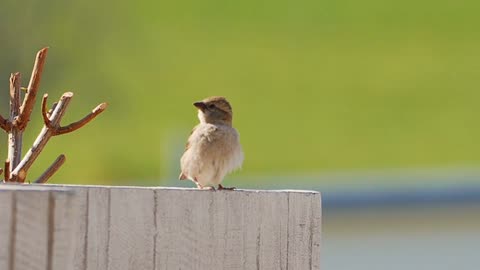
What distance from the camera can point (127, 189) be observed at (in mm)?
2854

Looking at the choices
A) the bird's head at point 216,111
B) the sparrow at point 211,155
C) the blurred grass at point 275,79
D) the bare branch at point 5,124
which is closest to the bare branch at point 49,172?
the bare branch at point 5,124

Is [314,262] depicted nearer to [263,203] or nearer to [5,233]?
[263,203]

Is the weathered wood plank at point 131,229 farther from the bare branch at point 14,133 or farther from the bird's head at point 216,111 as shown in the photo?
the bird's head at point 216,111

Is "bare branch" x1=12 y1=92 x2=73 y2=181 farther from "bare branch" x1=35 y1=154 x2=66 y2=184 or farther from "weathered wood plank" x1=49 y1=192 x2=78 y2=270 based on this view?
"weathered wood plank" x1=49 y1=192 x2=78 y2=270

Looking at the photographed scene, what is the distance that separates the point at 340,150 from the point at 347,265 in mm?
12675

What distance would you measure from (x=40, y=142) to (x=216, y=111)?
5.88 ft

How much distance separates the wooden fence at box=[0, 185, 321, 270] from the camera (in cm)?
282

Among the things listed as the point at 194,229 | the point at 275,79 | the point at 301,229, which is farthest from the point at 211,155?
the point at 275,79

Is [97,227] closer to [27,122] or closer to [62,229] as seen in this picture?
[27,122]

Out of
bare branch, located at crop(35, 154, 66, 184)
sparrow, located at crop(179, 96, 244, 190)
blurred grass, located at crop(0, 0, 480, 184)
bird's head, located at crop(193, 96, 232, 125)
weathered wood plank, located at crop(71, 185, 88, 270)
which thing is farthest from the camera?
blurred grass, located at crop(0, 0, 480, 184)

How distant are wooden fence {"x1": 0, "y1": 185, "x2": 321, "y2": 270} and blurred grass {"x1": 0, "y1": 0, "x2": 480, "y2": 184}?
1616 centimetres

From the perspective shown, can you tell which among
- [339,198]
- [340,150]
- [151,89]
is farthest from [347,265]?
[151,89]

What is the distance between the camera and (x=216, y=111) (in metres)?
5.16

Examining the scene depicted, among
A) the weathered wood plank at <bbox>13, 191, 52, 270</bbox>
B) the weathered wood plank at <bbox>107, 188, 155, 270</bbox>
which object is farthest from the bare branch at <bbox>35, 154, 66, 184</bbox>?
the weathered wood plank at <bbox>13, 191, 52, 270</bbox>
